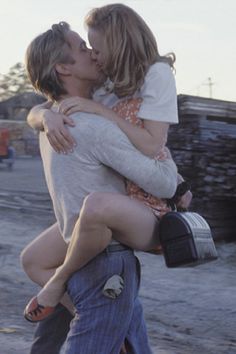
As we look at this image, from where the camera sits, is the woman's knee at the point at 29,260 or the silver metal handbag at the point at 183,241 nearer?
the silver metal handbag at the point at 183,241

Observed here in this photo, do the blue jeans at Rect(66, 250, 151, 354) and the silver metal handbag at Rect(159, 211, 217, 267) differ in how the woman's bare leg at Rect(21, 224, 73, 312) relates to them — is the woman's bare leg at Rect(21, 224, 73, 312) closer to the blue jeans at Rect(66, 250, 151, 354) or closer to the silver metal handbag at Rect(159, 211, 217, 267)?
the blue jeans at Rect(66, 250, 151, 354)

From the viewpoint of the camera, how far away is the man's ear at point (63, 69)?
3098 mm

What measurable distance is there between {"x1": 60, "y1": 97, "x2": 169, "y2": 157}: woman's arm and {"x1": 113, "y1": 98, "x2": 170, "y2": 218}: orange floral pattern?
0.04 m

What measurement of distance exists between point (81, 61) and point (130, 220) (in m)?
0.66

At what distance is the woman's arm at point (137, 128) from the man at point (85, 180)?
31 millimetres

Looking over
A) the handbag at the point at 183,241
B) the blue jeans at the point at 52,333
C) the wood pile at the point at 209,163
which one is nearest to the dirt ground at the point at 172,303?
the wood pile at the point at 209,163

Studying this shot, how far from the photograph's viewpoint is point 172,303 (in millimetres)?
7590

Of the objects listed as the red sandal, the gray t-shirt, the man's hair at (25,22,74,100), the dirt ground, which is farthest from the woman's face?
the dirt ground

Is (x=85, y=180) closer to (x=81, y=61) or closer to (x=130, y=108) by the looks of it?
(x=130, y=108)

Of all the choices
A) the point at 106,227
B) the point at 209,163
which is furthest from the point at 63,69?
the point at 209,163

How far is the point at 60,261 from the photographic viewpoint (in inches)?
132

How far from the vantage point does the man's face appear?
10.2 feet

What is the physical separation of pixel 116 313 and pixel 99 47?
3.27ft

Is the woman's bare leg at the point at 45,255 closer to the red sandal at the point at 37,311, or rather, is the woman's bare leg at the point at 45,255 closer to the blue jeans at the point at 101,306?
the red sandal at the point at 37,311
